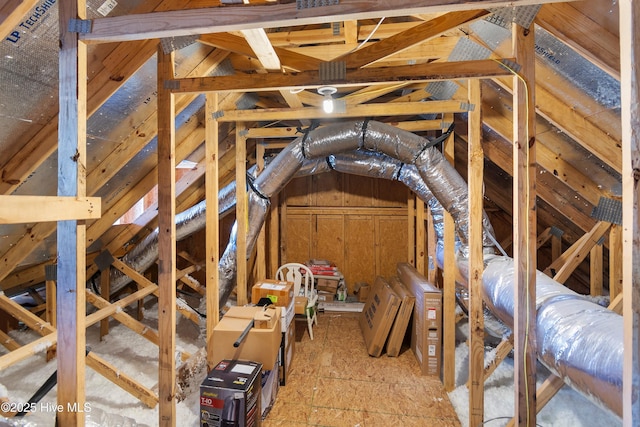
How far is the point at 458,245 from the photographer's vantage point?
245 centimetres

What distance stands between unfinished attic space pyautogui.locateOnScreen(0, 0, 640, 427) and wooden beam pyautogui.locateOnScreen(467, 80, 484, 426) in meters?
0.01

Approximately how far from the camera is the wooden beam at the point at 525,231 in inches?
45.4

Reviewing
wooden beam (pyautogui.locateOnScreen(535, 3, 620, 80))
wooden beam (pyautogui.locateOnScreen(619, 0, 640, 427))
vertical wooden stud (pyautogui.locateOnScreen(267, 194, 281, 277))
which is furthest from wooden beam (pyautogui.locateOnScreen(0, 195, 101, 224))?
vertical wooden stud (pyautogui.locateOnScreen(267, 194, 281, 277))

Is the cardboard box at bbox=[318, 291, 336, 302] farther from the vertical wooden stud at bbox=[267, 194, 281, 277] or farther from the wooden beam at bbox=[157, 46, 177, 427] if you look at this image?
the wooden beam at bbox=[157, 46, 177, 427]

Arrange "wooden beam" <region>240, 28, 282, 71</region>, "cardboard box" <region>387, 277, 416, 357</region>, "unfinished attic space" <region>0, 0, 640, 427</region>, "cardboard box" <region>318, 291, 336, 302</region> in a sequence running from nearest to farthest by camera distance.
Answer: "unfinished attic space" <region>0, 0, 640, 427</region> < "wooden beam" <region>240, 28, 282, 71</region> < "cardboard box" <region>387, 277, 416, 357</region> < "cardboard box" <region>318, 291, 336, 302</region>

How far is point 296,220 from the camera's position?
4.25 m

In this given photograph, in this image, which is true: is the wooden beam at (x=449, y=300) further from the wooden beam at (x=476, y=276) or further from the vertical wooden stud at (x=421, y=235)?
the vertical wooden stud at (x=421, y=235)

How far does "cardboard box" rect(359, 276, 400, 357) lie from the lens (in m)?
2.79

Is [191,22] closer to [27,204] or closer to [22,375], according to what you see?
[27,204]

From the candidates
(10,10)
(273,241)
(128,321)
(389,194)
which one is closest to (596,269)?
(389,194)

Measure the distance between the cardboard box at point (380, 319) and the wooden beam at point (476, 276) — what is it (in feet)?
3.43

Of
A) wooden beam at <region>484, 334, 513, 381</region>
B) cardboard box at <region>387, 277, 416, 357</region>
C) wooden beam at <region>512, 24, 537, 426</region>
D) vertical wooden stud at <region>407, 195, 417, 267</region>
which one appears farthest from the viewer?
vertical wooden stud at <region>407, 195, 417, 267</region>

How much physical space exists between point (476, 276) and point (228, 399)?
5.02 ft

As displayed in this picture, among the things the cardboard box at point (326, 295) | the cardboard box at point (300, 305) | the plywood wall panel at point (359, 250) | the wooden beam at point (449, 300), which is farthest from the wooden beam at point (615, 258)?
the cardboard box at point (326, 295)
